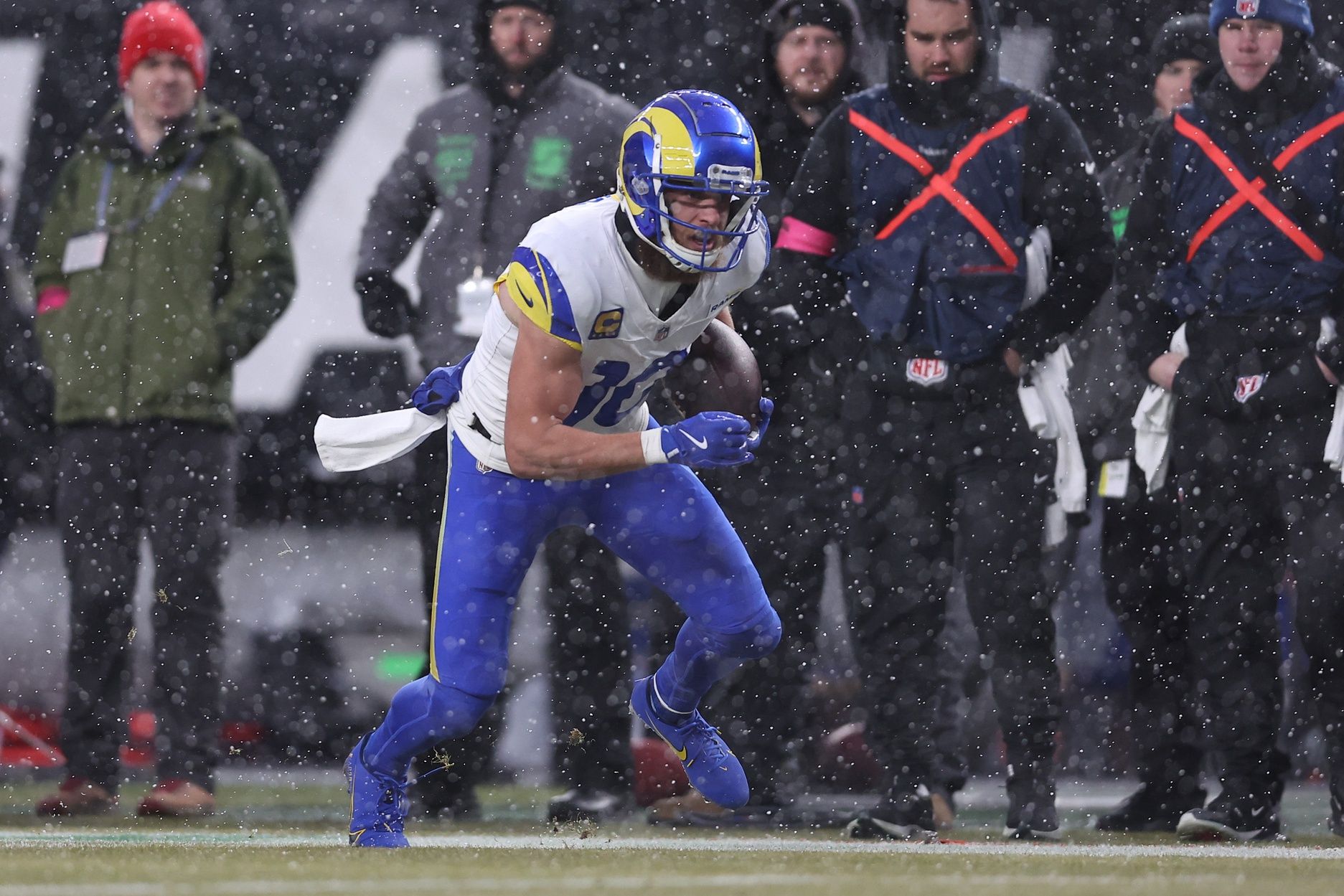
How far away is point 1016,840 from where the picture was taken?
5527mm

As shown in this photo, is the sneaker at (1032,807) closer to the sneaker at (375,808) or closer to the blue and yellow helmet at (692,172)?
the sneaker at (375,808)

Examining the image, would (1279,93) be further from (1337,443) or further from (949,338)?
(949,338)

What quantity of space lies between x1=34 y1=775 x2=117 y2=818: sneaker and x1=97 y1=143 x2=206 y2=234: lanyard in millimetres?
1730

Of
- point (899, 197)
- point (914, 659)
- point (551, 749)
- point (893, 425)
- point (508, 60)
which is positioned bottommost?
point (551, 749)

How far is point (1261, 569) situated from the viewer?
5824 millimetres

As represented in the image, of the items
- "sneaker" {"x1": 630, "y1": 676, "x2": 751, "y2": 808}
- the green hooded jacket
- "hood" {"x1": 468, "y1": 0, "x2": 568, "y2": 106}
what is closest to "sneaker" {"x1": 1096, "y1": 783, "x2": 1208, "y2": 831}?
"sneaker" {"x1": 630, "y1": 676, "x2": 751, "y2": 808}

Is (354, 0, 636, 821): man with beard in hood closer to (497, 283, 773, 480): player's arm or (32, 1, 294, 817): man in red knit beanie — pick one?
(32, 1, 294, 817): man in red knit beanie

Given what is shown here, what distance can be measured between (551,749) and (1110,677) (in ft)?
6.26

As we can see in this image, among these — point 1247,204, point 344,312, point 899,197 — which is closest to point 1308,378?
point 1247,204

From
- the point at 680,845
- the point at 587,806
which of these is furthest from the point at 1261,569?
the point at 587,806

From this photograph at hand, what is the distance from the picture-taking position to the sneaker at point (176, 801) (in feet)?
19.7

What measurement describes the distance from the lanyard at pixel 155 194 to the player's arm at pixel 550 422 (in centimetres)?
229

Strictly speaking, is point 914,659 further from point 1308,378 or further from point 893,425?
point 1308,378

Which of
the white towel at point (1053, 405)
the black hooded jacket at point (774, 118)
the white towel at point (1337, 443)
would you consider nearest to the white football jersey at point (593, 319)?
the white towel at point (1053, 405)
